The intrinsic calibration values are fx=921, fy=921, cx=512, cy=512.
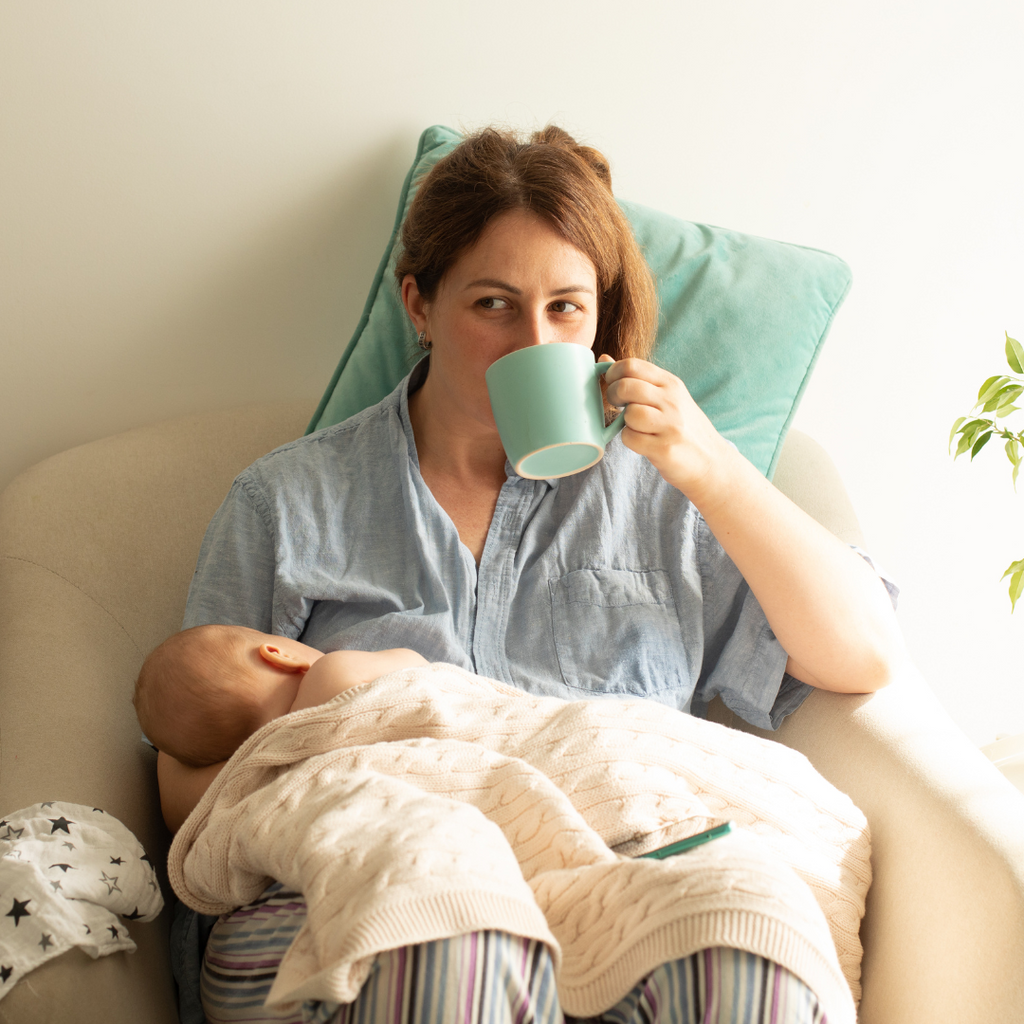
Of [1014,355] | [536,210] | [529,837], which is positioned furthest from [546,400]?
[1014,355]

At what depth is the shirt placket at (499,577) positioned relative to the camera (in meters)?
1.24

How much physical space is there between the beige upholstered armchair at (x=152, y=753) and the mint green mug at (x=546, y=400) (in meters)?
0.51

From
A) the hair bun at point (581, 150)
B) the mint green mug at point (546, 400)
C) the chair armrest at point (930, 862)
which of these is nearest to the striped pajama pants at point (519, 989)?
the chair armrest at point (930, 862)

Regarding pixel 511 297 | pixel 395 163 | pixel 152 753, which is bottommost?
pixel 152 753

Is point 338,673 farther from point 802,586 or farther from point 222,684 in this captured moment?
point 802,586

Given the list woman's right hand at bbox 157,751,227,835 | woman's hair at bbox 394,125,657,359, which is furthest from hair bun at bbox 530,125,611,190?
woman's right hand at bbox 157,751,227,835

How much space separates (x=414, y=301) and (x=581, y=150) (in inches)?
12.7

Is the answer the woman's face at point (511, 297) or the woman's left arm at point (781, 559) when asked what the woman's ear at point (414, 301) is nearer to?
the woman's face at point (511, 297)

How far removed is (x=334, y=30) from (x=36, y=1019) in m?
1.40

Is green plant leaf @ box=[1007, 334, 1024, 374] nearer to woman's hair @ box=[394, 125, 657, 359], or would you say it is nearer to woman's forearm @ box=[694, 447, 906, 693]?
woman's forearm @ box=[694, 447, 906, 693]

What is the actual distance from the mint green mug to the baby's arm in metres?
0.29

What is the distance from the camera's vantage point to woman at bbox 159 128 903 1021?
1137mm

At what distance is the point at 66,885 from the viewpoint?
839 mm

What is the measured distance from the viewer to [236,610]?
4.10ft
